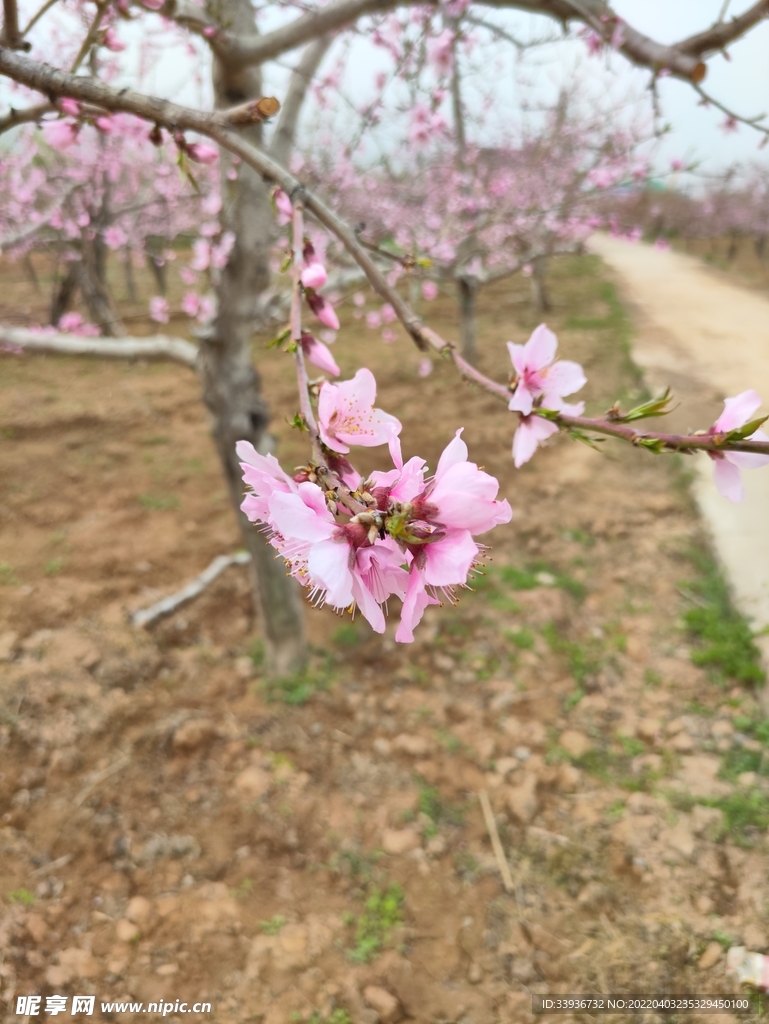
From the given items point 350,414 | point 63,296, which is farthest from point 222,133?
point 63,296

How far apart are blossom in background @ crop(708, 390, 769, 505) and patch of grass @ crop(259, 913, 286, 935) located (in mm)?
2218

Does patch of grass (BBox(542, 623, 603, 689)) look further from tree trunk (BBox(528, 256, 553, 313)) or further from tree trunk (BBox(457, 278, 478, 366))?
tree trunk (BBox(528, 256, 553, 313))

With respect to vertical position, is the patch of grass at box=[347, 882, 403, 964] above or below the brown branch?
below

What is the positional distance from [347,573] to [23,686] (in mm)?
2919

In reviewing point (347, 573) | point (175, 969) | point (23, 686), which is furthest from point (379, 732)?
point (347, 573)

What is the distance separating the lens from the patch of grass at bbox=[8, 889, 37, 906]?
218cm

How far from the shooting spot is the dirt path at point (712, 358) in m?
4.05

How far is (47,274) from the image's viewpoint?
533 inches

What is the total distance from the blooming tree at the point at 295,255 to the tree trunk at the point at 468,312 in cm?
288

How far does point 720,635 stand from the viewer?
3.45 m

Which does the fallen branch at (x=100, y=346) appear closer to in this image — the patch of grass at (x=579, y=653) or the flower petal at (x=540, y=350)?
the flower petal at (x=540, y=350)

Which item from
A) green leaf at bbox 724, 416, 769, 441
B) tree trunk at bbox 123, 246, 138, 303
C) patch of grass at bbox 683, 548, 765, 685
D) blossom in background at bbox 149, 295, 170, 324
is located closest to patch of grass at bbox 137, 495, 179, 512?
blossom in background at bbox 149, 295, 170, 324

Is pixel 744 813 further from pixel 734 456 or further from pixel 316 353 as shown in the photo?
pixel 316 353

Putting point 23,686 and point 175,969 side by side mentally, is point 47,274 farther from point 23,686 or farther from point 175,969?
point 175,969
